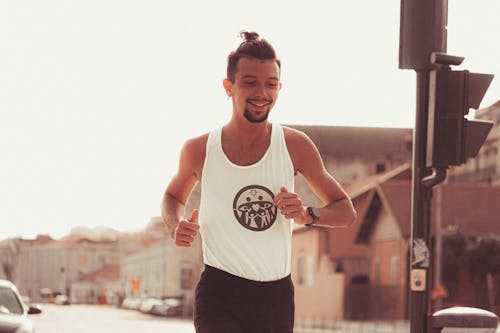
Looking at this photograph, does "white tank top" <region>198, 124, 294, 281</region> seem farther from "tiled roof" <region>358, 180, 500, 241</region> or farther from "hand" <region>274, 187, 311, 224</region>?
"tiled roof" <region>358, 180, 500, 241</region>

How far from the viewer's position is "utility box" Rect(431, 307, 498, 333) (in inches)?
263

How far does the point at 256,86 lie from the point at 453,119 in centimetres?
327

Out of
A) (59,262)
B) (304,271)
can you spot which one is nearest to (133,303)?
(59,262)

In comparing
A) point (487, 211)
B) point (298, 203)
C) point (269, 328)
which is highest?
point (487, 211)

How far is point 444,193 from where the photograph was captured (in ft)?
171

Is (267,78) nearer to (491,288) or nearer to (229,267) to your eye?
(229,267)

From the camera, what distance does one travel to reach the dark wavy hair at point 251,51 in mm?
4371

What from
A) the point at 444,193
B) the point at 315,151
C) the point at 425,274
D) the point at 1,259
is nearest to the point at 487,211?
the point at 444,193

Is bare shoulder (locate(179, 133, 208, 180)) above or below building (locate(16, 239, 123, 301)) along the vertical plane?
below

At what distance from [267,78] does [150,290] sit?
11588 centimetres

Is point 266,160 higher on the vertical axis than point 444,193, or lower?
lower

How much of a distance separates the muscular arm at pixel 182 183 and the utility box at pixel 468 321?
2585mm

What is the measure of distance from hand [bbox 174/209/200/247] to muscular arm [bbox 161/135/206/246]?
83 mm

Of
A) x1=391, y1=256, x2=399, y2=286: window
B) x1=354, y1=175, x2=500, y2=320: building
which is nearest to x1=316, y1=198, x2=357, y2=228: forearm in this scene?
x1=354, y1=175, x2=500, y2=320: building
